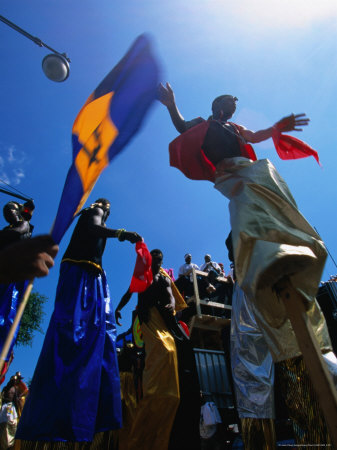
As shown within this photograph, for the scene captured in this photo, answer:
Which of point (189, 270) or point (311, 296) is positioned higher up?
point (189, 270)

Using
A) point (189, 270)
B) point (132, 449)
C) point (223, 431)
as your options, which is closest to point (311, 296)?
point (132, 449)

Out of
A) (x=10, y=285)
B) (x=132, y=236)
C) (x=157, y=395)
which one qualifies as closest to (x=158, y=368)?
(x=157, y=395)

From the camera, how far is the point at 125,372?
15.6 feet

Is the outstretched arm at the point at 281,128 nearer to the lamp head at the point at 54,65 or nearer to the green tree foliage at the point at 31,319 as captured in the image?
the lamp head at the point at 54,65

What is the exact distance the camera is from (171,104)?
8.07ft

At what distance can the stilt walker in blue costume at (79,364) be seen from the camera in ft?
5.91

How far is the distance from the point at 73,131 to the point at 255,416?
107 inches

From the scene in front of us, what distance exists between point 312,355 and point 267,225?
2.14 ft

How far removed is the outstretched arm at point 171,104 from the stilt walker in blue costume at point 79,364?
1.01 m

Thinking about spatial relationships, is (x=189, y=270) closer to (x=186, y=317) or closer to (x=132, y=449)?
(x=186, y=317)

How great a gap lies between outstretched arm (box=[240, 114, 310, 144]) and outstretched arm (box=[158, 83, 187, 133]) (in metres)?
0.56

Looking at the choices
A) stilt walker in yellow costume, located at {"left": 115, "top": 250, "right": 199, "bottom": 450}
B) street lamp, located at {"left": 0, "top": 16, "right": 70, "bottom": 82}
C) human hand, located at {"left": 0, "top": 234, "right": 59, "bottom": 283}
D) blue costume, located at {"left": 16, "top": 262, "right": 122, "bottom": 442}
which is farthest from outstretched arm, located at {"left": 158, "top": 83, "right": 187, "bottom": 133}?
street lamp, located at {"left": 0, "top": 16, "right": 70, "bottom": 82}

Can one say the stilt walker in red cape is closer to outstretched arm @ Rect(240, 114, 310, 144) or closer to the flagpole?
outstretched arm @ Rect(240, 114, 310, 144)

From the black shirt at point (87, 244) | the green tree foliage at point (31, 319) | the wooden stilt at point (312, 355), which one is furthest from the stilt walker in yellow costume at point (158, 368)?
the green tree foliage at point (31, 319)
